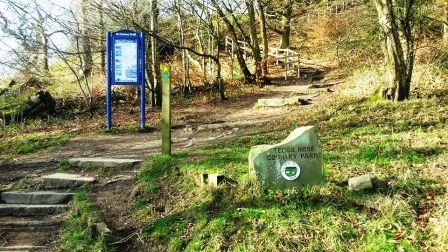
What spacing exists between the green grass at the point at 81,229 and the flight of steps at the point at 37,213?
0.16 m

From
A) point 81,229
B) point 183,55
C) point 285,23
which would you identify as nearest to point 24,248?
point 81,229

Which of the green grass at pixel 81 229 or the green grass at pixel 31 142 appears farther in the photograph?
the green grass at pixel 31 142

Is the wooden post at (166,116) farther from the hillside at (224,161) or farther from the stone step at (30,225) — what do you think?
the stone step at (30,225)

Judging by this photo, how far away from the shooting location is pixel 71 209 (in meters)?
6.62

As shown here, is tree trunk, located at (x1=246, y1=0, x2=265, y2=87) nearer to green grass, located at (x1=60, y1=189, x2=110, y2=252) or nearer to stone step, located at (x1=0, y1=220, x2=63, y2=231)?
green grass, located at (x1=60, y1=189, x2=110, y2=252)

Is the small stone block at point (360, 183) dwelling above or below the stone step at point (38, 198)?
above

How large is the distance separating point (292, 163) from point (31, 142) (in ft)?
28.6

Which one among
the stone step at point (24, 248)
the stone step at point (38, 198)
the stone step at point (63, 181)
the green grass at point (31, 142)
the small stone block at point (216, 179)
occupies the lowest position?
the stone step at point (24, 248)

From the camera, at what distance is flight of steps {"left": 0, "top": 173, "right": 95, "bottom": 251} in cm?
568

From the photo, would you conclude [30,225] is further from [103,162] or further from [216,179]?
[216,179]

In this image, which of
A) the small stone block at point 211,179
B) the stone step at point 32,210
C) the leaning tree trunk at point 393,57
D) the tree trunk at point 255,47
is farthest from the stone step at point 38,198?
the tree trunk at point 255,47

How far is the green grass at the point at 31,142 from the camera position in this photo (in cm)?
1083

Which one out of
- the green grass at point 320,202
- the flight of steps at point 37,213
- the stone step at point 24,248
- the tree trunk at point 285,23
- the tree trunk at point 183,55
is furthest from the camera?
the tree trunk at point 285,23

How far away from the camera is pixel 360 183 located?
5098 mm
